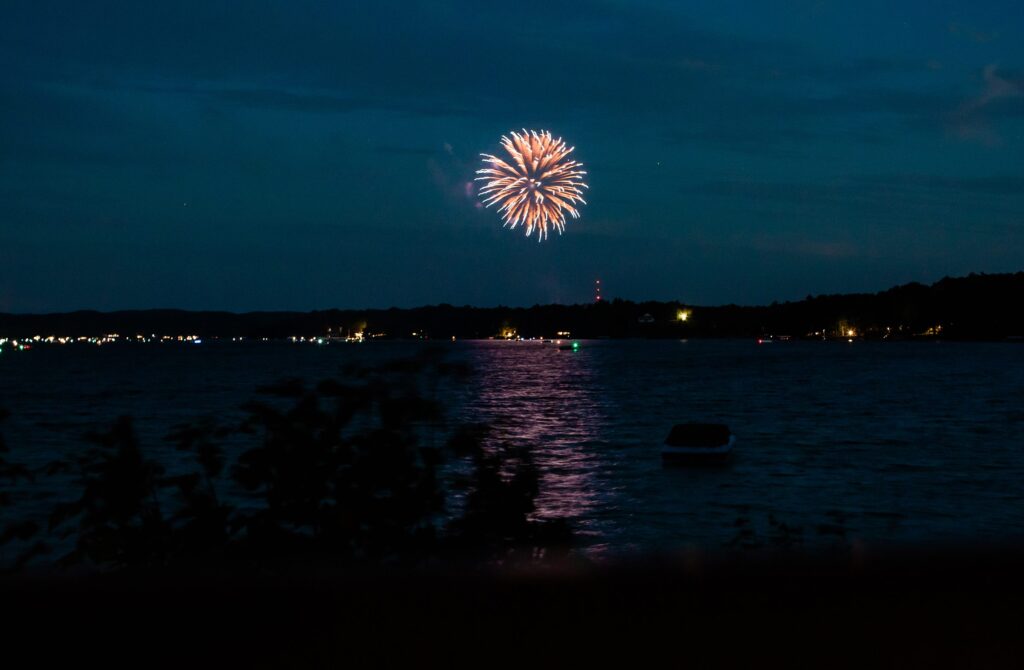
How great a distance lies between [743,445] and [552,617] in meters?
44.0

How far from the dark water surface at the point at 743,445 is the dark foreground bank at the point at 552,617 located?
46.7 inches

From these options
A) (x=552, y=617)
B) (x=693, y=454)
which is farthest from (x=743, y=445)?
(x=552, y=617)

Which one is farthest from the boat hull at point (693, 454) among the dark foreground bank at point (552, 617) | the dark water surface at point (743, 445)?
the dark foreground bank at point (552, 617)

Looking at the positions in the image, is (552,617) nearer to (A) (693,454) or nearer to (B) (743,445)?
(A) (693,454)

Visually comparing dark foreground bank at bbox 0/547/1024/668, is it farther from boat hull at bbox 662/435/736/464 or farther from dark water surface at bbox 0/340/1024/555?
boat hull at bbox 662/435/736/464

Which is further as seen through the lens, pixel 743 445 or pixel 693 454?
pixel 743 445

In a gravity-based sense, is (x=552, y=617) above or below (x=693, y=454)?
above

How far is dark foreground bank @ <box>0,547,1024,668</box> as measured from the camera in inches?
181

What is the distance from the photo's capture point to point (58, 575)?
550 centimetres

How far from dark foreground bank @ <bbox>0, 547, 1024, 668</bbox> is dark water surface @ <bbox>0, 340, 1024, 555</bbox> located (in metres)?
1.19

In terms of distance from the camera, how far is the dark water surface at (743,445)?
84.9ft

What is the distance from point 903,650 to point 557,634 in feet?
5.12

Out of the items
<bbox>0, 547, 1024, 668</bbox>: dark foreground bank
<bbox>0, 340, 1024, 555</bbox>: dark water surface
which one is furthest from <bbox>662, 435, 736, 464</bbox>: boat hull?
<bbox>0, 547, 1024, 668</bbox>: dark foreground bank

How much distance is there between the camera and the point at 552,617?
4.91 m
